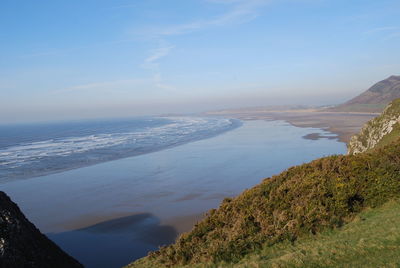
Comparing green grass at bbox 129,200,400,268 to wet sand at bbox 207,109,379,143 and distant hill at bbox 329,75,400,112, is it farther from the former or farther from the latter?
distant hill at bbox 329,75,400,112

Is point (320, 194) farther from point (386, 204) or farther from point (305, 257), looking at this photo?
point (305, 257)

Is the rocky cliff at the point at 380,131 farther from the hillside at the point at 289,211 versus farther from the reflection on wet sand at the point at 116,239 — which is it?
the reflection on wet sand at the point at 116,239

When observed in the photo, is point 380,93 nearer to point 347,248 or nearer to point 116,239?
point 116,239

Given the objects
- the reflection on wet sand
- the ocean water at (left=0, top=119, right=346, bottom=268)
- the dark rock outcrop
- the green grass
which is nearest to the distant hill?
the ocean water at (left=0, top=119, right=346, bottom=268)

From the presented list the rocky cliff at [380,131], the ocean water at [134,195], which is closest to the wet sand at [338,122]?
the ocean water at [134,195]

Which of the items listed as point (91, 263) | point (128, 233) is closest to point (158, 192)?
point (128, 233)

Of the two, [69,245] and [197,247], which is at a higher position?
[197,247]
